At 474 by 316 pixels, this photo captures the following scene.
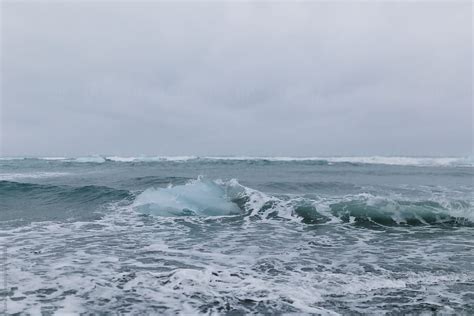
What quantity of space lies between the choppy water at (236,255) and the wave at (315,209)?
0.14ft

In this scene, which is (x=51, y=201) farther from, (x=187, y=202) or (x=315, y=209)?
(x=315, y=209)

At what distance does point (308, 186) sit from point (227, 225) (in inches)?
368

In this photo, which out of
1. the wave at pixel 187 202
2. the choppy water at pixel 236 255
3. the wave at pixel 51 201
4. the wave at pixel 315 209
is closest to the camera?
the choppy water at pixel 236 255

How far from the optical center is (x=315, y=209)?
1136cm

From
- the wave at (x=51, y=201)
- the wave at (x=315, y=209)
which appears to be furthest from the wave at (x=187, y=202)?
the wave at (x=51, y=201)

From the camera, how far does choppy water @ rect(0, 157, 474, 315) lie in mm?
4367

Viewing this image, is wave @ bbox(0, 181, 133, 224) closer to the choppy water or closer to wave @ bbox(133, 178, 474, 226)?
the choppy water

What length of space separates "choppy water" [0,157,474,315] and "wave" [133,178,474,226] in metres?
0.04

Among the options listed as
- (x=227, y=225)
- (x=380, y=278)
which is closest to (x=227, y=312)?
(x=380, y=278)

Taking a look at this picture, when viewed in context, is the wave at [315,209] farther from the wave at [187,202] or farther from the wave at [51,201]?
the wave at [51,201]

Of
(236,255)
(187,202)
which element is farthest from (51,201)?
(236,255)

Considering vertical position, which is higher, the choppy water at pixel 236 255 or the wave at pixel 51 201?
the wave at pixel 51 201

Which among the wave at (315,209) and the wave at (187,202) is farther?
the wave at (187,202)

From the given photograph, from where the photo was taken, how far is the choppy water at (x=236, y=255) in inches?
172
